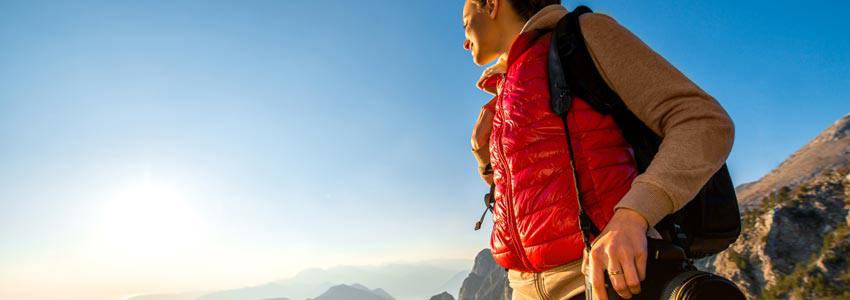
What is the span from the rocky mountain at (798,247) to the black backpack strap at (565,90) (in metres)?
65.2

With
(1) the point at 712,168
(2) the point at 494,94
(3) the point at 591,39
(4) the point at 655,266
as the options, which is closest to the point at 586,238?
(4) the point at 655,266

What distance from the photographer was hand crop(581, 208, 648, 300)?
4.24 feet

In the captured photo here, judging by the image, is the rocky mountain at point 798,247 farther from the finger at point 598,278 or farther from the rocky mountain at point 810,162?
the finger at point 598,278

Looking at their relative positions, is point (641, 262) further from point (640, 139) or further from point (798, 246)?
point (798, 246)

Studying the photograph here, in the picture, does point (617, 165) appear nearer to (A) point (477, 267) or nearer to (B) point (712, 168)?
(B) point (712, 168)

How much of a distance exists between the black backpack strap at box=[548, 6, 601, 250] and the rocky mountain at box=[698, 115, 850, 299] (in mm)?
65197

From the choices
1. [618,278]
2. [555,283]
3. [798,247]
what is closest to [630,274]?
[618,278]

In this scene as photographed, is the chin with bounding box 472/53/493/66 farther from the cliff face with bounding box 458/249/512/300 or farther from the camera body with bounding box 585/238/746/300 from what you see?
the cliff face with bounding box 458/249/512/300

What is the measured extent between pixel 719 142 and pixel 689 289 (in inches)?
28.1

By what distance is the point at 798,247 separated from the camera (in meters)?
56.1

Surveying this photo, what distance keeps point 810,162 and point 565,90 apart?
14319 centimetres

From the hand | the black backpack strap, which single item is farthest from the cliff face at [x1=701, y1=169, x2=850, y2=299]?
the hand

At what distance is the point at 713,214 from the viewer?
175 centimetres

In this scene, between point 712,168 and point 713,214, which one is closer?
point 712,168
